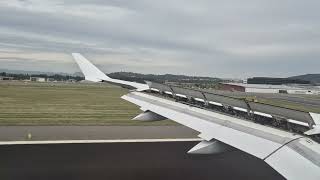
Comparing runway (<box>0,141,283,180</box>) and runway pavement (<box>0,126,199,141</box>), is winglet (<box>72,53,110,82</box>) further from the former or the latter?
runway pavement (<box>0,126,199,141</box>)

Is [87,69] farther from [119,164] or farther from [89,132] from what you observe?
[89,132]

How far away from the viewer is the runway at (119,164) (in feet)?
40.9

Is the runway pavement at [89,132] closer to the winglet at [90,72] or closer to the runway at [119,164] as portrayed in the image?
the runway at [119,164]

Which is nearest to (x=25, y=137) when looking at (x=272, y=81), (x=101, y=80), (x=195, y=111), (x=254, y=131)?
(x=101, y=80)

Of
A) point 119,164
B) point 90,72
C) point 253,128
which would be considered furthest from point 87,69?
point 253,128

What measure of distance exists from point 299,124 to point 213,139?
5.27ft

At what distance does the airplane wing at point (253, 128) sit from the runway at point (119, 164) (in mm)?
1941

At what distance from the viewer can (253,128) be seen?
26.8 ft

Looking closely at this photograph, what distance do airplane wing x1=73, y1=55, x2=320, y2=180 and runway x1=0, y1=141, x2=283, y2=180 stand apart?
1941mm

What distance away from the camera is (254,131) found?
7914mm

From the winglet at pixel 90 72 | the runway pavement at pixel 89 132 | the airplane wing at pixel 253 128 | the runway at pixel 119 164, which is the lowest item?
the runway pavement at pixel 89 132

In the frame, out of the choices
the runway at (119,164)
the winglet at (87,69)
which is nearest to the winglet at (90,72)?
the winglet at (87,69)

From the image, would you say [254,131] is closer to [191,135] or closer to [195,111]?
[195,111]

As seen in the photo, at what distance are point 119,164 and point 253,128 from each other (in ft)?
22.2
